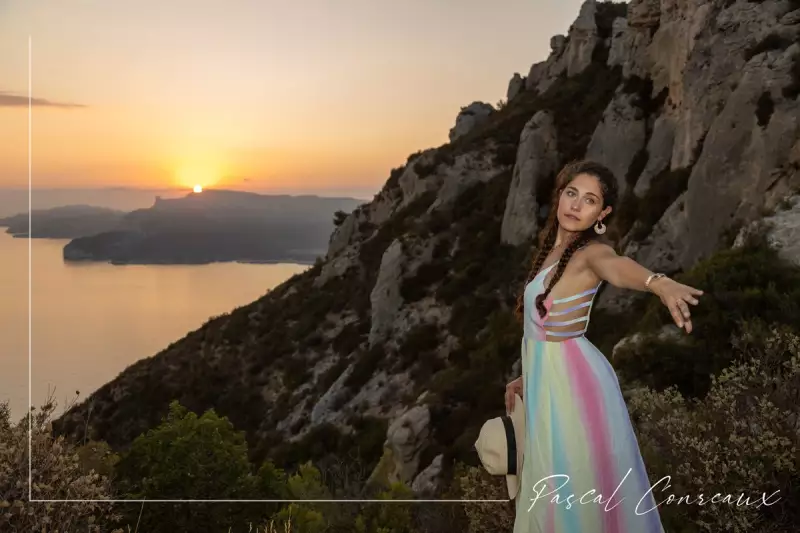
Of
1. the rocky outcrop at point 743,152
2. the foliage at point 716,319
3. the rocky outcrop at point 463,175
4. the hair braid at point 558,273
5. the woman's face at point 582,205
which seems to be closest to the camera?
the hair braid at point 558,273

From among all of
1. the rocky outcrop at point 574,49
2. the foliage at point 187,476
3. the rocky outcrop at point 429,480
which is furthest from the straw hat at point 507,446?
the rocky outcrop at point 574,49

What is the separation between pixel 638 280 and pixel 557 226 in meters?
0.95

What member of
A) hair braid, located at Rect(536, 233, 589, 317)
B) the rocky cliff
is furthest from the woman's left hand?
the rocky cliff

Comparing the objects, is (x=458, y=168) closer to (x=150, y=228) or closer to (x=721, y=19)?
(x=721, y=19)

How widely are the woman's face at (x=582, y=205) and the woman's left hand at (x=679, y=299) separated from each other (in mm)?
825

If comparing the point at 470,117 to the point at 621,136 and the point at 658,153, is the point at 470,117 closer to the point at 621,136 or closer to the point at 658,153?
the point at 621,136

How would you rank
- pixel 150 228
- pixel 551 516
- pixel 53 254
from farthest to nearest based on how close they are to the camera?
pixel 150 228, pixel 53 254, pixel 551 516

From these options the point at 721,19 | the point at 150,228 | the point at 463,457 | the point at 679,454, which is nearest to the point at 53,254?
the point at 463,457

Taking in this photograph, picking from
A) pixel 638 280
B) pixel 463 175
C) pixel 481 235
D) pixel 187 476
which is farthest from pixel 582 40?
pixel 638 280

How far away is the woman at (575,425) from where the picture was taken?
337 cm

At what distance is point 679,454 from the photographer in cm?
560

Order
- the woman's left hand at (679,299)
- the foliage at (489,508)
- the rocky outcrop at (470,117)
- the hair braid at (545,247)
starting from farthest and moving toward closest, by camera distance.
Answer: the rocky outcrop at (470,117), the foliage at (489,508), the hair braid at (545,247), the woman's left hand at (679,299)

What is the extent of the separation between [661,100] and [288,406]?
981 inches

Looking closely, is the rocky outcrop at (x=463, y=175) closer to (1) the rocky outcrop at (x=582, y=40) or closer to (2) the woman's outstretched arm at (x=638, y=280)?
(1) the rocky outcrop at (x=582, y=40)
